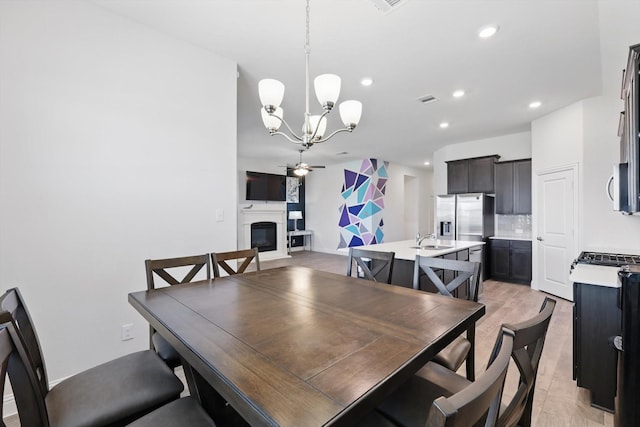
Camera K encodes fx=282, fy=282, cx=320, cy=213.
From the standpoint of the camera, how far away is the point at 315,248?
964 cm

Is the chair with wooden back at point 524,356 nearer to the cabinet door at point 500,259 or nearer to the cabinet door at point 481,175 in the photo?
the cabinet door at point 500,259

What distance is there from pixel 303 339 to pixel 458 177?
6.07 m

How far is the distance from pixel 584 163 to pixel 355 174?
5237mm

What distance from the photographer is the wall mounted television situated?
7.91 m

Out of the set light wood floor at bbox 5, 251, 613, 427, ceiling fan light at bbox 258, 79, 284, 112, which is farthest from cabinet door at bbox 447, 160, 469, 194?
ceiling fan light at bbox 258, 79, 284, 112

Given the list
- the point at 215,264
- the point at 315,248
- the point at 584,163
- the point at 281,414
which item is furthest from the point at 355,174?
the point at 281,414

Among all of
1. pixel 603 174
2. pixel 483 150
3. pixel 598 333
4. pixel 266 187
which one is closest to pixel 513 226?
pixel 483 150

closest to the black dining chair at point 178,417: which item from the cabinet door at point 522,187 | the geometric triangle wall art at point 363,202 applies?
the cabinet door at point 522,187

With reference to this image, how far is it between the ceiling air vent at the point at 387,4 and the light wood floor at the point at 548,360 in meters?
2.92

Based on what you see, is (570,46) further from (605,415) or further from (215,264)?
(215,264)

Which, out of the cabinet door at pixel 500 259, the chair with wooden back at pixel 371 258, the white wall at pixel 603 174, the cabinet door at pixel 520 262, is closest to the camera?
the chair with wooden back at pixel 371 258

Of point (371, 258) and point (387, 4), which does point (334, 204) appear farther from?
point (387, 4)

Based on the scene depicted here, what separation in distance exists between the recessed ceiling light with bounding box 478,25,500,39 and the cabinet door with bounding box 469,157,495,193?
12.3 feet

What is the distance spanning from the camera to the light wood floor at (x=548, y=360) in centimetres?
186
